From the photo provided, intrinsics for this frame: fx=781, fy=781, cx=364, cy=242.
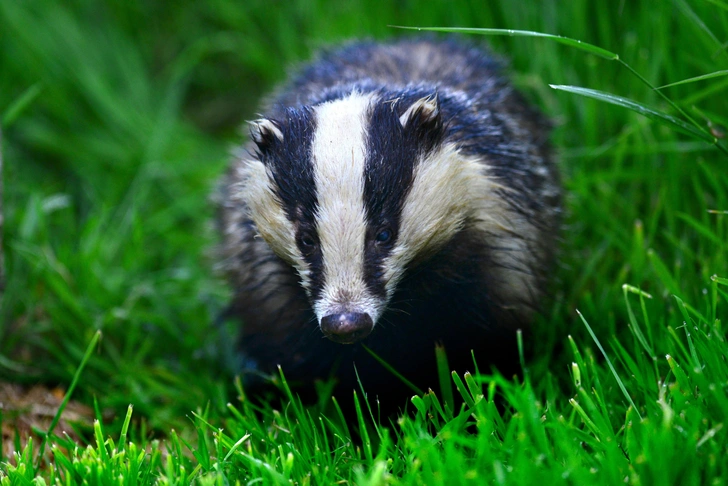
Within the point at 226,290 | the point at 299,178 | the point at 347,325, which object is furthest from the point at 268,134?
the point at 226,290

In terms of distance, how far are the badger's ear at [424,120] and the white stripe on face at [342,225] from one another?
191 millimetres

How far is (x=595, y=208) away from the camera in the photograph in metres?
3.93

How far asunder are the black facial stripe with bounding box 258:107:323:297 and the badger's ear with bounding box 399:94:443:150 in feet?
1.07

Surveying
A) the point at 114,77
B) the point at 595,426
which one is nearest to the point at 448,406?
the point at 595,426

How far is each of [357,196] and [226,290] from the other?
187cm

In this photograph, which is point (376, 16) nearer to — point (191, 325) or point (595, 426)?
point (191, 325)

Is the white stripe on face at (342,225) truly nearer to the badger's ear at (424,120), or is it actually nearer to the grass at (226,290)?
the badger's ear at (424,120)

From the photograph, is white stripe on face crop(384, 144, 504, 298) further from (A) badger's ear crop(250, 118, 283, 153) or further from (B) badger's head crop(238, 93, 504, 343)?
(A) badger's ear crop(250, 118, 283, 153)

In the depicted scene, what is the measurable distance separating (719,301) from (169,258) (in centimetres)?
325

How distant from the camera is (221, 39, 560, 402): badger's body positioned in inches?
99.7

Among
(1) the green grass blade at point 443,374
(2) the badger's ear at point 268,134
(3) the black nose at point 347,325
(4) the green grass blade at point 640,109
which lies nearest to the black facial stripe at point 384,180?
(3) the black nose at point 347,325

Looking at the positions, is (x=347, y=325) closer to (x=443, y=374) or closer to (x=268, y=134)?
(x=443, y=374)

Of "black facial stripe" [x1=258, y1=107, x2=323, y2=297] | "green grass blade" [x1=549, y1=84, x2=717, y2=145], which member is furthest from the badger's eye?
"green grass blade" [x1=549, y1=84, x2=717, y2=145]

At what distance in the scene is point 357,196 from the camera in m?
2.52
